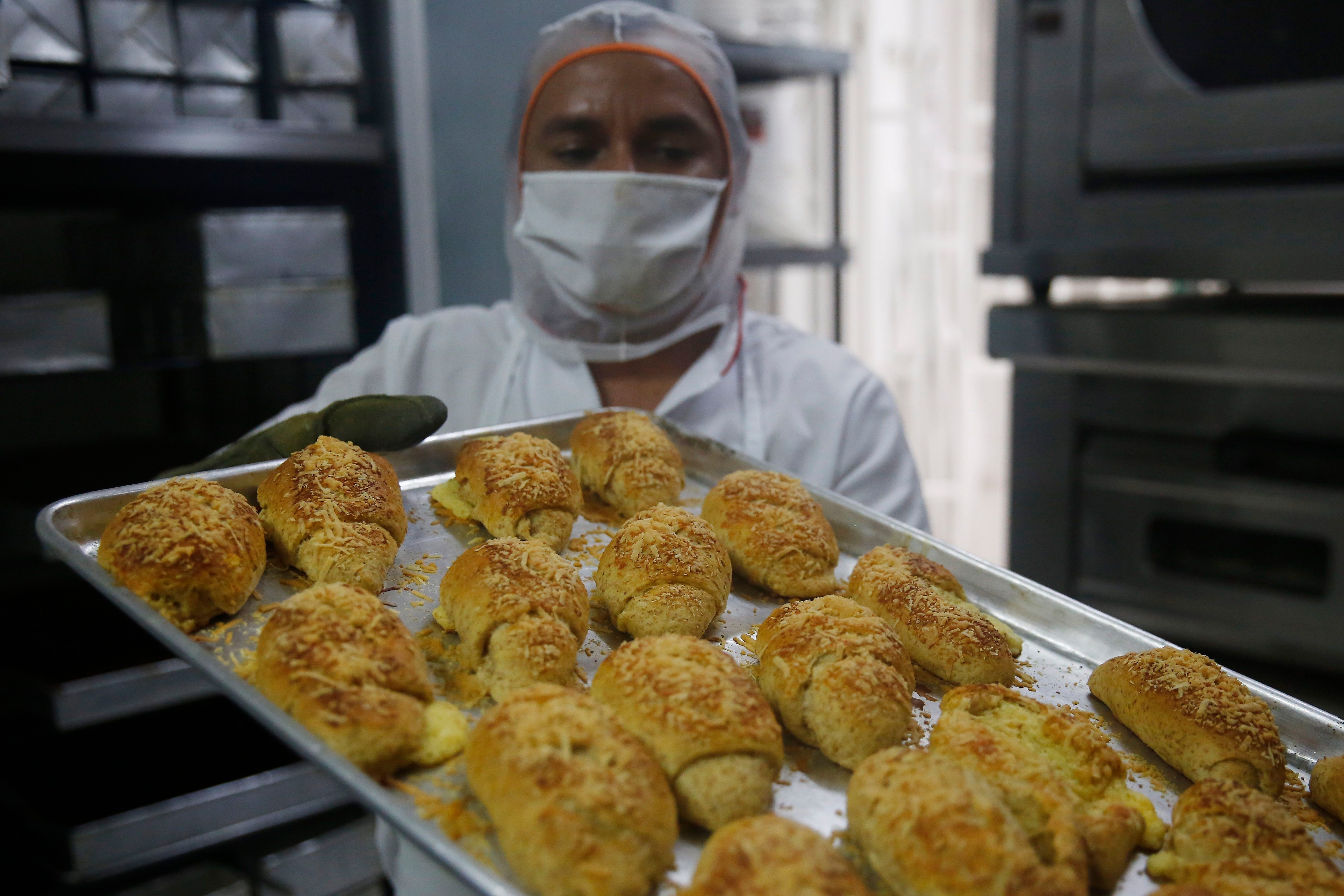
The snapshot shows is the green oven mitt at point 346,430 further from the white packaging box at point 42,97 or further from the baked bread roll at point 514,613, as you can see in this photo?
the white packaging box at point 42,97

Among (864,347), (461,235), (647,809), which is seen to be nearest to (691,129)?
(461,235)

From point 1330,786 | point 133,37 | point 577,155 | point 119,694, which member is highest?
point 133,37

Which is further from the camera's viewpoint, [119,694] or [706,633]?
[119,694]

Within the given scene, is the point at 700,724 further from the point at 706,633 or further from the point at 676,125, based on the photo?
the point at 676,125

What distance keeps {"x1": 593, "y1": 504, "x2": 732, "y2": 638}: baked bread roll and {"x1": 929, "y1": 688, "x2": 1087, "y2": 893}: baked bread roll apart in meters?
0.22

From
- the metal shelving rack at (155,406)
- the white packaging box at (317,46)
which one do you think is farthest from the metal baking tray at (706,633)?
the white packaging box at (317,46)

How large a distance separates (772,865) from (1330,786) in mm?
454

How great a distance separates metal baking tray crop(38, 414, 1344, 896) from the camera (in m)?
0.56

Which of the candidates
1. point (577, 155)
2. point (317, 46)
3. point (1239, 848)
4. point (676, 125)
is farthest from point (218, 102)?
point (1239, 848)

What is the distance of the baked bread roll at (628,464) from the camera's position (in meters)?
1.01

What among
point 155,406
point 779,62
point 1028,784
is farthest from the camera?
point 779,62

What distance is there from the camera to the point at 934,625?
0.82 m

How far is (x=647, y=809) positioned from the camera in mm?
549

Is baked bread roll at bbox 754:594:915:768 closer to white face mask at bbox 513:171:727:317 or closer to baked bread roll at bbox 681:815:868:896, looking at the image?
baked bread roll at bbox 681:815:868:896
